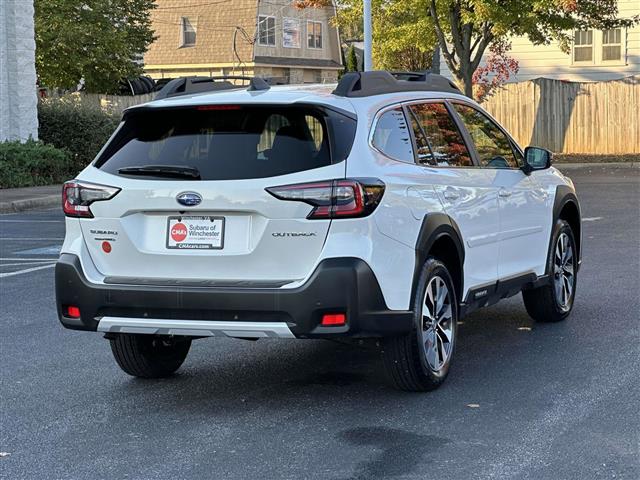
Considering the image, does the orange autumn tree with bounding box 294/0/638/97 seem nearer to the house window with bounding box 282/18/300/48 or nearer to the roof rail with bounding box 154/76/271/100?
the roof rail with bounding box 154/76/271/100

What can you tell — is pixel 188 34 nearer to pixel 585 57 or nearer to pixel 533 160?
pixel 585 57

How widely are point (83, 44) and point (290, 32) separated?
65.3 feet

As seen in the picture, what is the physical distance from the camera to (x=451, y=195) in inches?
271

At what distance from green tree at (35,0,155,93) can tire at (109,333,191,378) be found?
3245 centimetres

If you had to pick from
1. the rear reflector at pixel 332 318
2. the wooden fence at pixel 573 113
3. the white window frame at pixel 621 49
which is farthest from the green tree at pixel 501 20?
the rear reflector at pixel 332 318

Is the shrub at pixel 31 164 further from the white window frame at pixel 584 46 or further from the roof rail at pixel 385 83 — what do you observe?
the white window frame at pixel 584 46

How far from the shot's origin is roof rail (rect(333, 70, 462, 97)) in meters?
6.47

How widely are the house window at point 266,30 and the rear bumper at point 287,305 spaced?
4984cm

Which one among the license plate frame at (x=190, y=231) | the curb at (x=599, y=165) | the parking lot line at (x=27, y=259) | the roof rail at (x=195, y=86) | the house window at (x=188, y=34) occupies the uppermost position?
the house window at (x=188, y=34)

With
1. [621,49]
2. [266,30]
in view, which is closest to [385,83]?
[621,49]

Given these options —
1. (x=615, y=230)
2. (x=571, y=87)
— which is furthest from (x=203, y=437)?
(x=571, y=87)

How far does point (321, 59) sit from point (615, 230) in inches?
1807

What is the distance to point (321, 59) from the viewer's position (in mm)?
59875

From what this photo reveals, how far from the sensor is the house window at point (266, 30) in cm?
5503
